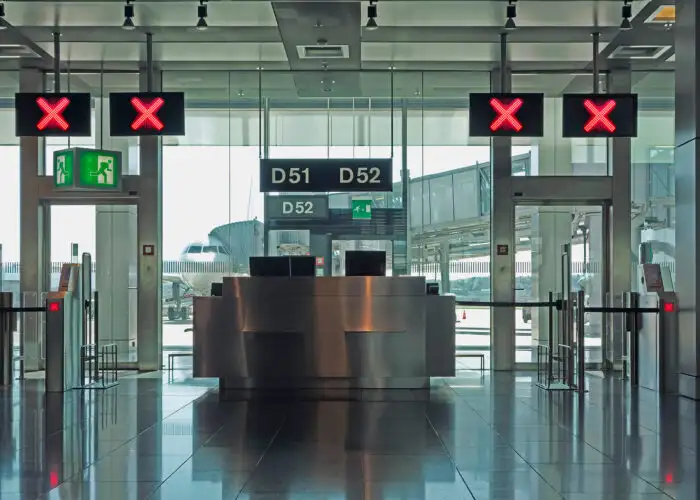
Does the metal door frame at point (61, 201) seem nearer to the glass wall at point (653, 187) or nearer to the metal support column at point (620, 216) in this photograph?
the metal support column at point (620, 216)

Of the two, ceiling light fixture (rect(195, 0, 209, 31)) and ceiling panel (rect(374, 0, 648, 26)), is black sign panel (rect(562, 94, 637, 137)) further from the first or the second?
ceiling light fixture (rect(195, 0, 209, 31))

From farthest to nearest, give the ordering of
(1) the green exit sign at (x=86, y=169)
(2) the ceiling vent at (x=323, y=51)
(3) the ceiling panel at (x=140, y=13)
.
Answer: (1) the green exit sign at (x=86, y=169) → (2) the ceiling vent at (x=323, y=51) → (3) the ceiling panel at (x=140, y=13)

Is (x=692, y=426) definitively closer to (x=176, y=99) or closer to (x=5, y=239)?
(x=176, y=99)

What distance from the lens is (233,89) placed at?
13531 millimetres

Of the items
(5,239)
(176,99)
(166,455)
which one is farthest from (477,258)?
(166,455)

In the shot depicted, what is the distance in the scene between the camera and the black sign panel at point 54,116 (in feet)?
32.0

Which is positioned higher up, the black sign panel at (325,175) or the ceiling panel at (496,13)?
the ceiling panel at (496,13)

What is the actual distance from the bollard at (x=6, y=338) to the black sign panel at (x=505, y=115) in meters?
6.31

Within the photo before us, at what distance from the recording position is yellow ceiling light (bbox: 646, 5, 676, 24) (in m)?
10.0

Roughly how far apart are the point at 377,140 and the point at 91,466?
884 centimetres

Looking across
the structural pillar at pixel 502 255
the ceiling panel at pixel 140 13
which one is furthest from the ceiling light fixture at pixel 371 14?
the structural pillar at pixel 502 255

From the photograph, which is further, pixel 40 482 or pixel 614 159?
pixel 614 159

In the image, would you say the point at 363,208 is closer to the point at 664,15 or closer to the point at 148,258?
the point at 148,258

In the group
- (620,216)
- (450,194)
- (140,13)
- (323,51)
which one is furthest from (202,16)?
(620,216)
